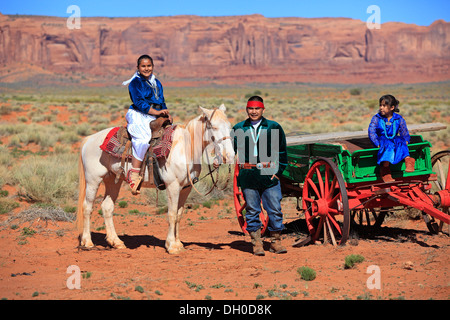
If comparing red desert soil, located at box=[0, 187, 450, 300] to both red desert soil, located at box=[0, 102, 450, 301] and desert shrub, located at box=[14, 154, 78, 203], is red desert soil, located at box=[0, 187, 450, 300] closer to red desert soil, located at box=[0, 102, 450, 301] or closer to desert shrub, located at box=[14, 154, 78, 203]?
red desert soil, located at box=[0, 102, 450, 301]

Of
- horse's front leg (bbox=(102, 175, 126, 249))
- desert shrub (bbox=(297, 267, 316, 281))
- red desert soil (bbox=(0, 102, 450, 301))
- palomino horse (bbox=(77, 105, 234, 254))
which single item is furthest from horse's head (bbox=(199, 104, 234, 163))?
horse's front leg (bbox=(102, 175, 126, 249))

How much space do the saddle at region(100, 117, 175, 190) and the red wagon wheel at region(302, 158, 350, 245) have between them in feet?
6.90

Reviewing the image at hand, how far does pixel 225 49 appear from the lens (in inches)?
5517

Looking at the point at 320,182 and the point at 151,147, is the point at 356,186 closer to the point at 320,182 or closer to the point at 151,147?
the point at 320,182

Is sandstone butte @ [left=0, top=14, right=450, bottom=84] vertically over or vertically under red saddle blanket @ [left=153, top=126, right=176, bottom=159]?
over

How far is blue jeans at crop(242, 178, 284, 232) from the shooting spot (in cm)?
655

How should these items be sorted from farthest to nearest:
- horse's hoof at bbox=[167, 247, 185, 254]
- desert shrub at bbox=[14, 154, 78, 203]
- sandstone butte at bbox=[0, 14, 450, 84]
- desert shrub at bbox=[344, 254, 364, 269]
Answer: sandstone butte at bbox=[0, 14, 450, 84], desert shrub at bbox=[14, 154, 78, 203], horse's hoof at bbox=[167, 247, 185, 254], desert shrub at bbox=[344, 254, 364, 269]

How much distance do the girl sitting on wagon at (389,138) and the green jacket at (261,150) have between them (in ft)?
4.20

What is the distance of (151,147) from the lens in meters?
6.88

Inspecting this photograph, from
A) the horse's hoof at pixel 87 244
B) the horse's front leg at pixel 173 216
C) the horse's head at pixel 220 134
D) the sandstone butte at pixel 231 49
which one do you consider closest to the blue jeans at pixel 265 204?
the horse's head at pixel 220 134

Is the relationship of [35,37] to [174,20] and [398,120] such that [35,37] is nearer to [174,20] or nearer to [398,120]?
[174,20]

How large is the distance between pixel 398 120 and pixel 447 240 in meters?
1.95

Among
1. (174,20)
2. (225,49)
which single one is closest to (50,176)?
(225,49)

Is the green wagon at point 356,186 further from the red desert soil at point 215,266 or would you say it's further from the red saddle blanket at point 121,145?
the red saddle blanket at point 121,145
